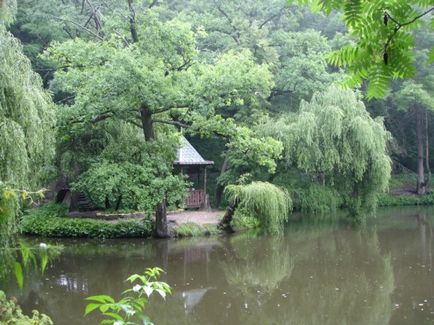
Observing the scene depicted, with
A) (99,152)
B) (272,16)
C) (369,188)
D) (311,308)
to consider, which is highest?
(272,16)

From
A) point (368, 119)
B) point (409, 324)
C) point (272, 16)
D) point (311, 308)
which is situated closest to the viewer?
point (409, 324)

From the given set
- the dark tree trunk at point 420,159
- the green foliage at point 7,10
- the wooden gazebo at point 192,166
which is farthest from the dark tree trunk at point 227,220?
the dark tree trunk at point 420,159

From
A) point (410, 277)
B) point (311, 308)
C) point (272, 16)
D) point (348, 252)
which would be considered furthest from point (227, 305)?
point (272, 16)

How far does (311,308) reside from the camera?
8547 mm

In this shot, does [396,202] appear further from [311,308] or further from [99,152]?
[311,308]

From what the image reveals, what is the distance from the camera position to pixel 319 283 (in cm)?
1012

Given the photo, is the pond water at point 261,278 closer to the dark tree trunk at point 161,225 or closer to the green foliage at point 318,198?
the dark tree trunk at point 161,225

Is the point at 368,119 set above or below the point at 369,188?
above

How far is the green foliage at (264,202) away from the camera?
47.0 feet

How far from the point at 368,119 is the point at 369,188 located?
7.93 ft

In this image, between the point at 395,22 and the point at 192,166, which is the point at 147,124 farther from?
the point at 395,22

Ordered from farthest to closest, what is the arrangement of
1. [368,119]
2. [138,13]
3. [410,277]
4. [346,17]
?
[368,119] → [138,13] → [410,277] → [346,17]

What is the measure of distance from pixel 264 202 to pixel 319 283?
14.7 ft

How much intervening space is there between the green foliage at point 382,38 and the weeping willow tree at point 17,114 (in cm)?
674
